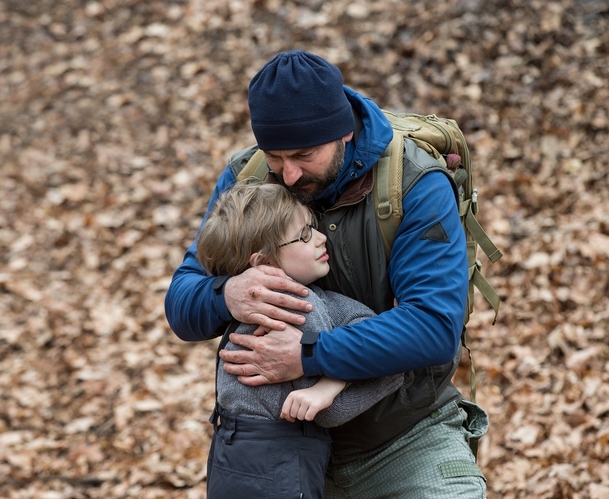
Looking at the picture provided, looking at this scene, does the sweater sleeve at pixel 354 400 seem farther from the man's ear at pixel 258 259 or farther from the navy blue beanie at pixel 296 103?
the navy blue beanie at pixel 296 103

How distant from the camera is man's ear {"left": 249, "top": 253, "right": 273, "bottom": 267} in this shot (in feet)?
9.30

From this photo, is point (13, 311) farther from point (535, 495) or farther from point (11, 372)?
point (535, 495)

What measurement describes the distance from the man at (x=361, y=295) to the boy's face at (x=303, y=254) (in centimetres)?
6

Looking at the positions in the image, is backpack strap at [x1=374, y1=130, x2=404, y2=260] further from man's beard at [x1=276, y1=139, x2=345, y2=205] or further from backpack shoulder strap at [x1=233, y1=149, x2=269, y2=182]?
backpack shoulder strap at [x1=233, y1=149, x2=269, y2=182]

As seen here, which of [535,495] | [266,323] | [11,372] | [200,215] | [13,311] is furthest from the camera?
[200,215]

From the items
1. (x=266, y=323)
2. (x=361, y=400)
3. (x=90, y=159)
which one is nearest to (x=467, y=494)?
(x=361, y=400)

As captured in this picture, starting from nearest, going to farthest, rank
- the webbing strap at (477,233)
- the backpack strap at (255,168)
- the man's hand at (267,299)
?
the man's hand at (267,299)
the backpack strap at (255,168)
the webbing strap at (477,233)

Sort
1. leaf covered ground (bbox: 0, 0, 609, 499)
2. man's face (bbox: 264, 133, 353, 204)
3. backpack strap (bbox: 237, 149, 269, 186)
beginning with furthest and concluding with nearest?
leaf covered ground (bbox: 0, 0, 609, 499) < backpack strap (bbox: 237, 149, 269, 186) < man's face (bbox: 264, 133, 353, 204)

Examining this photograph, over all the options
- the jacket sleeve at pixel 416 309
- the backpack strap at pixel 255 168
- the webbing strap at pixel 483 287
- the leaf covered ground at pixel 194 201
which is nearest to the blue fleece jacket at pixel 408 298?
the jacket sleeve at pixel 416 309

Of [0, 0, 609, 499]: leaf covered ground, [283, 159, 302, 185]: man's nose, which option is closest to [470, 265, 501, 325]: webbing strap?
[283, 159, 302, 185]: man's nose

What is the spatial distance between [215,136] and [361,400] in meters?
6.19

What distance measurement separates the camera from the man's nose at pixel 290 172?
114 inches

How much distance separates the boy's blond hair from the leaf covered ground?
2905mm

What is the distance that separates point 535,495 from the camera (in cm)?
472
